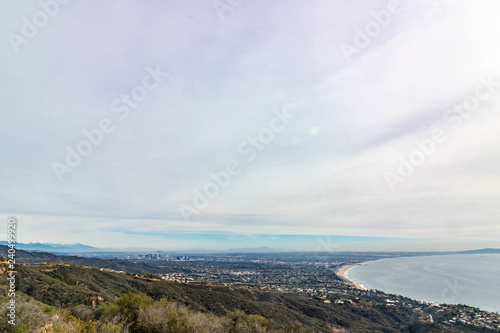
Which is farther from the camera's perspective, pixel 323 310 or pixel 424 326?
pixel 323 310

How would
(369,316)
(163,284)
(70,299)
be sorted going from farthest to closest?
(369,316) → (163,284) → (70,299)

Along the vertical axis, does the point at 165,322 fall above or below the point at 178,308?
above

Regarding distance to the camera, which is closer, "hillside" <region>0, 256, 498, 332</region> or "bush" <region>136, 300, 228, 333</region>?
"bush" <region>136, 300, 228, 333</region>

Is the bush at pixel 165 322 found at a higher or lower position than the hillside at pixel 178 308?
higher

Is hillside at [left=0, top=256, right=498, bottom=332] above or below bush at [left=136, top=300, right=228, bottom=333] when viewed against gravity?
below

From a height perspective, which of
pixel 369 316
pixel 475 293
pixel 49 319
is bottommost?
pixel 475 293

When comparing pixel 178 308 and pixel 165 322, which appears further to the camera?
pixel 178 308

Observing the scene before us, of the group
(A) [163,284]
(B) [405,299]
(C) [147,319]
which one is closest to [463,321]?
(B) [405,299]

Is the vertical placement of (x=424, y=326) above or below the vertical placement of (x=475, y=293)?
above

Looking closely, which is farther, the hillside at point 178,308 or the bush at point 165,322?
the hillside at point 178,308

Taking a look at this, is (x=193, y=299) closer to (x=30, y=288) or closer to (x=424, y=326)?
(x=30, y=288)

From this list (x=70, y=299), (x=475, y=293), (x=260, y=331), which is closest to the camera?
(x=260, y=331)
